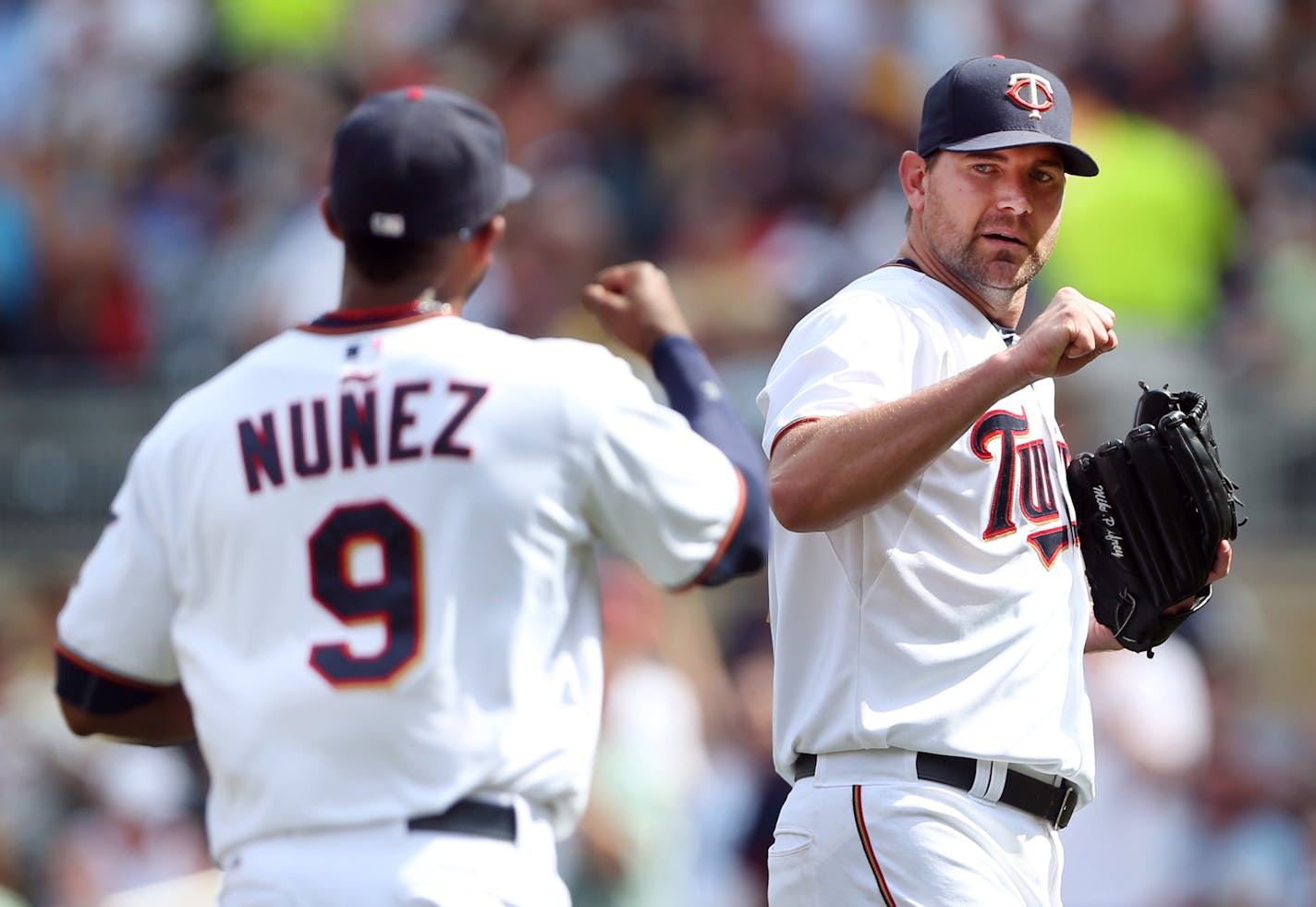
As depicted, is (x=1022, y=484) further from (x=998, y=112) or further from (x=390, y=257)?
(x=390, y=257)

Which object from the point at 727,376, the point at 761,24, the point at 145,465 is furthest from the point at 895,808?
the point at 761,24

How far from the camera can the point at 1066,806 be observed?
12.9 feet

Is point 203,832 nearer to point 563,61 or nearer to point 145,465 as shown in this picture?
point 563,61

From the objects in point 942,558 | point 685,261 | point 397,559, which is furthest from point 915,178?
point 685,261

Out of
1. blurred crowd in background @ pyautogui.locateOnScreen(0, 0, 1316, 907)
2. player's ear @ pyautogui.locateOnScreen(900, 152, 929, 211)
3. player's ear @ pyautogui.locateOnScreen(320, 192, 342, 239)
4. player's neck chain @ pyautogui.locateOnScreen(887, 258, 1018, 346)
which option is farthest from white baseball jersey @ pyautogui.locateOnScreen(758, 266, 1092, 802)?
blurred crowd in background @ pyautogui.locateOnScreen(0, 0, 1316, 907)

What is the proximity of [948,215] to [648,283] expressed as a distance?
591 millimetres

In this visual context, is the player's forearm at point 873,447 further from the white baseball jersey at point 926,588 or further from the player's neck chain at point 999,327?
the player's neck chain at point 999,327

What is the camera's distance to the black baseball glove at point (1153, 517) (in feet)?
13.1

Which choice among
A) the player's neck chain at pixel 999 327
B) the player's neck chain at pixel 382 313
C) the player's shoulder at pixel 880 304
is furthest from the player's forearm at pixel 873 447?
the player's neck chain at pixel 382 313

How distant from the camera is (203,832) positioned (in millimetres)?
9250

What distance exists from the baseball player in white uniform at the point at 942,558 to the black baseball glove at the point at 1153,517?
0.31ft

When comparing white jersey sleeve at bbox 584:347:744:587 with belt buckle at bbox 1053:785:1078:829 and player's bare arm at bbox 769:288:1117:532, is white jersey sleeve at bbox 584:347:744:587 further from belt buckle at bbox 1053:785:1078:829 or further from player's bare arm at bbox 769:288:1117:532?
belt buckle at bbox 1053:785:1078:829

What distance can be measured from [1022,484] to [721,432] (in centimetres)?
57

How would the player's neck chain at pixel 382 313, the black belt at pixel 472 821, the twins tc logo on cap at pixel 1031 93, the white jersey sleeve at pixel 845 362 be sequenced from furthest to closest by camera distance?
the twins tc logo on cap at pixel 1031 93
the white jersey sleeve at pixel 845 362
the player's neck chain at pixel 382 313
the black belt at pixel 472 821
